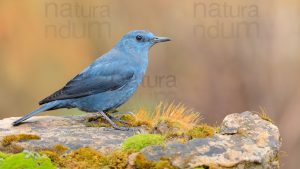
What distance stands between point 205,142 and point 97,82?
281 centimetres

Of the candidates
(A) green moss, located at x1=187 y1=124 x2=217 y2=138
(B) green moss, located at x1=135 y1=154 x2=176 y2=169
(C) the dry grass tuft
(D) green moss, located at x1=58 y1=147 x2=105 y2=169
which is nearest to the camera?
(B) green moss, located at x1=135 y1=154 x2=176 y2=169

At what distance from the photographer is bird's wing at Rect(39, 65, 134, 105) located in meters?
9.47

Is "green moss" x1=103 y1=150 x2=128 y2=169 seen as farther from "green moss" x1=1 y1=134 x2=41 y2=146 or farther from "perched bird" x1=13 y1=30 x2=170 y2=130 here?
"perched bird" x1=13 y1=30 x2=170 y2=130

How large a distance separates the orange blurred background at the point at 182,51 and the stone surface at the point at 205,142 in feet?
15.5

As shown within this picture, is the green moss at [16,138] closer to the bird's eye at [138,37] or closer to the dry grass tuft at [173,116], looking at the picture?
the dry grass tuft at [173,116]

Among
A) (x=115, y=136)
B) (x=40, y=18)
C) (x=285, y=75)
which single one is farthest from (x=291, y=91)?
(x=115, y=136)

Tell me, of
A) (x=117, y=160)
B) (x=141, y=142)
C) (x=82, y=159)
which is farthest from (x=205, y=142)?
(x=82, y=159)

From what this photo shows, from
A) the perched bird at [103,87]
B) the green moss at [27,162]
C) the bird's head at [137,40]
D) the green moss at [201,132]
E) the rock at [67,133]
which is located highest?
the bird's head at [137,40]

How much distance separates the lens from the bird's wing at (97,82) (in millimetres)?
9469

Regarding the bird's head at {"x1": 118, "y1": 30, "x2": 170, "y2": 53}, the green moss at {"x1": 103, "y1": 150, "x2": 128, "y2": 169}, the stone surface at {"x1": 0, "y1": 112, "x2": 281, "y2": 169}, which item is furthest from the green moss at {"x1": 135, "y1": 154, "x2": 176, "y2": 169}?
the bird's head at {"x1": 118, "y1": 30, "x2": 170, "y2": 53}

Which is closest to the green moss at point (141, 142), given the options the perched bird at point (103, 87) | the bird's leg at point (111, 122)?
the bird's leg at point (111, 122)

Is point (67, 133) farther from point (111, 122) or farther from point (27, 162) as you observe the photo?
point (27, 162)

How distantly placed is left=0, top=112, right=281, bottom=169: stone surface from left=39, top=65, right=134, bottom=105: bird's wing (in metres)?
0.55

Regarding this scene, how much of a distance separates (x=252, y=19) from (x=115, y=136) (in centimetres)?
621
